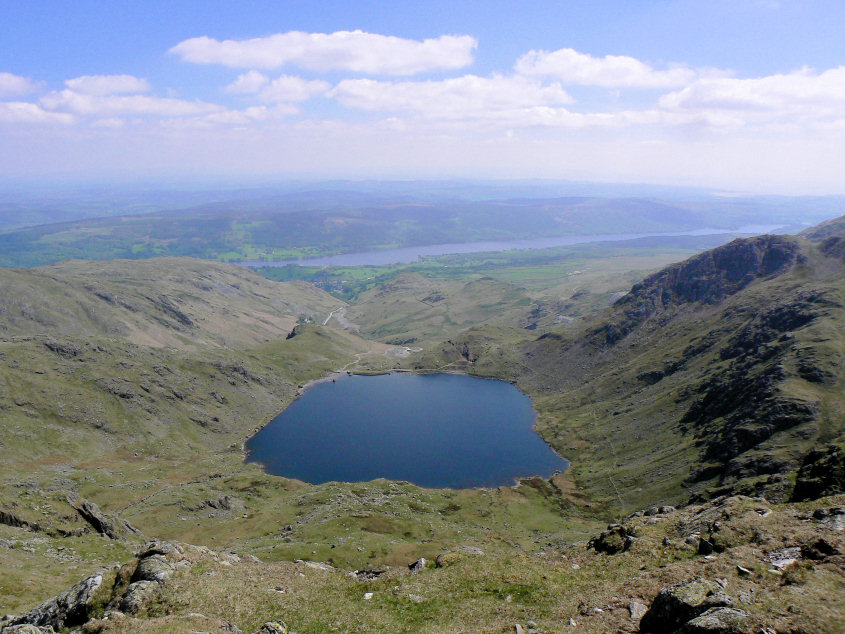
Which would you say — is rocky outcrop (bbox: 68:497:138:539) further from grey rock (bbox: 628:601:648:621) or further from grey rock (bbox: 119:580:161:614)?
grey rock (bbox: 628:601:648:621)

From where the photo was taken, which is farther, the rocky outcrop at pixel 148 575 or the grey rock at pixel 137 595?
the rocky outcrop at pixel 148 575

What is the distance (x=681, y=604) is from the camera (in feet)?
101

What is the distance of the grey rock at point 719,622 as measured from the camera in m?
27.4

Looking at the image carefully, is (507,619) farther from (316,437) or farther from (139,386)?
(139,386)

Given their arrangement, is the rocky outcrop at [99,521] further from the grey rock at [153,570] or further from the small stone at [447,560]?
the small stone at [447,560]

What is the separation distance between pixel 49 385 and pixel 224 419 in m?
57.9

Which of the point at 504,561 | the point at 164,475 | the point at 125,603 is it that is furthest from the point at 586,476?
the point at 125,603

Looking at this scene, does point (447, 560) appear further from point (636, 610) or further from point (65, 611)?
point (65, 611)

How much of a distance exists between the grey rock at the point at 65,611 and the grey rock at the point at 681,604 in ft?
144

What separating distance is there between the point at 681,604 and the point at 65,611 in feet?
156

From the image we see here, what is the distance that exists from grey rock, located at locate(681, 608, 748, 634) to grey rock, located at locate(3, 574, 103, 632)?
4539 cm

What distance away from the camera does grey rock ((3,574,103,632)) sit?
41.0 m

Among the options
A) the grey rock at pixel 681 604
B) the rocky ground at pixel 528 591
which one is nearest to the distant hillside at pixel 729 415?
the rocky ground at pixel 528 591

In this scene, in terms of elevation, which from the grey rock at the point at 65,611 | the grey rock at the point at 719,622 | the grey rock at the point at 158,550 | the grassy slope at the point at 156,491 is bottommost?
the grassy slope at the point at 156,491
